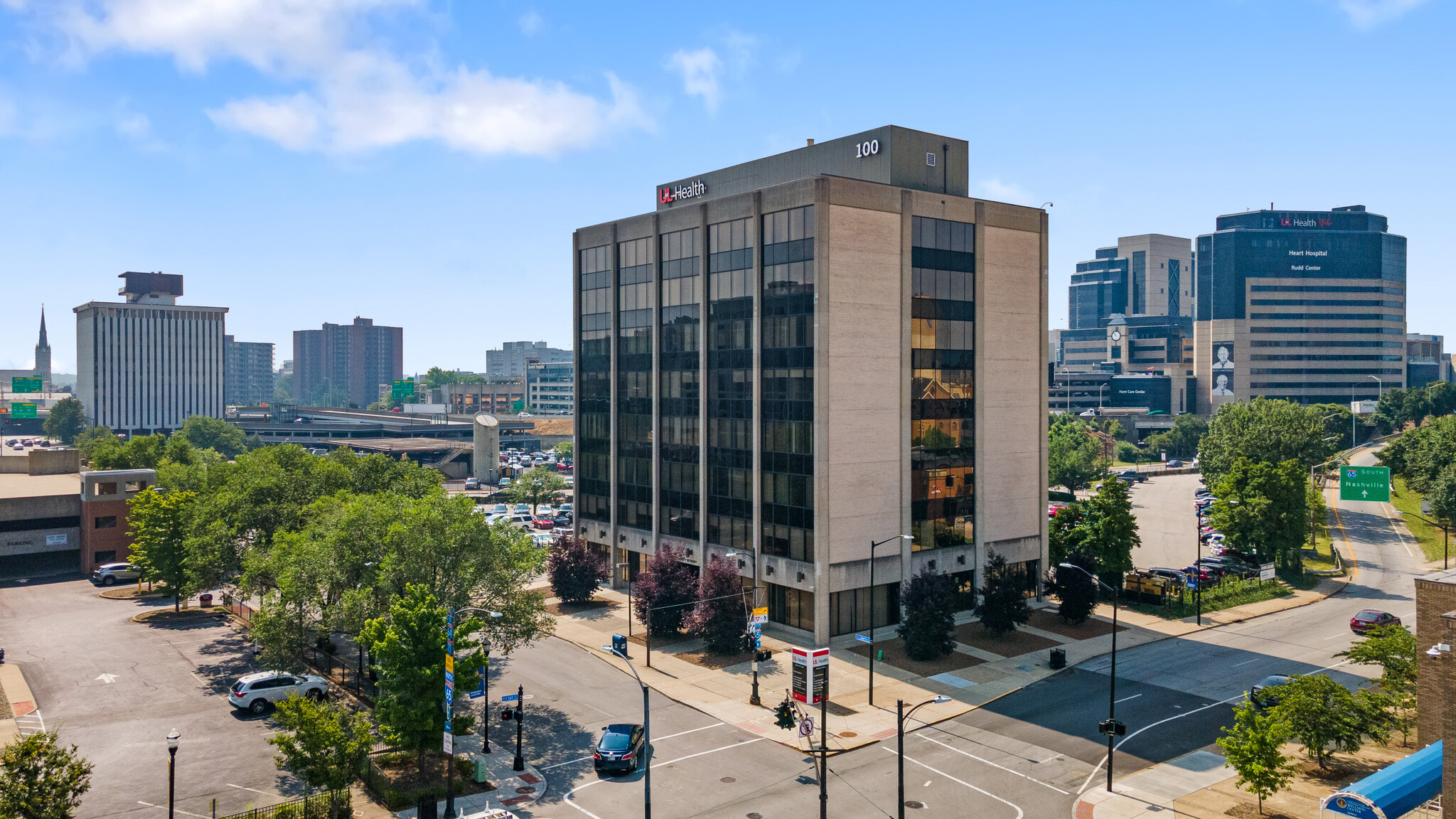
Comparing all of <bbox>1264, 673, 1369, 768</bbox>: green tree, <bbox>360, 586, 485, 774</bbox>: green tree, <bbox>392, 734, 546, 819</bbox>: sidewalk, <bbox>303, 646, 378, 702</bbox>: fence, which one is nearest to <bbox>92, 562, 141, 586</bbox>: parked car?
<bbox>303, 646, 378, 702</bbox>: fence

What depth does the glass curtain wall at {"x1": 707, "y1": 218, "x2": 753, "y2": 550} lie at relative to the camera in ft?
201

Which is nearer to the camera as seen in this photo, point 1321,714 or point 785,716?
point 1321,714

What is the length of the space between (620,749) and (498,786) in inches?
190

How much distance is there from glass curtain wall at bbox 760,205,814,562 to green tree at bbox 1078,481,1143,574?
22141 millimetres

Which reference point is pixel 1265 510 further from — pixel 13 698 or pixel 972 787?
pixel 13 698

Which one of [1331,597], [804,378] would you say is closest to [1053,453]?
[1331,597]

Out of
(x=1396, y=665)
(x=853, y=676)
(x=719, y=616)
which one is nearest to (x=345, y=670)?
(x=719, y=616)

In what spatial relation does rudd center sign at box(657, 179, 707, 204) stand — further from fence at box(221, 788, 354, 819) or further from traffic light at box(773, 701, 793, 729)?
fence at box(221, 788, 354, 819)

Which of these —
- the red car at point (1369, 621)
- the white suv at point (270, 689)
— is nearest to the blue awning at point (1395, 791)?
the red car at point (1369, 621)

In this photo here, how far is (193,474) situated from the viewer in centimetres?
7819

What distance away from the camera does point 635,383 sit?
71438 millimetres

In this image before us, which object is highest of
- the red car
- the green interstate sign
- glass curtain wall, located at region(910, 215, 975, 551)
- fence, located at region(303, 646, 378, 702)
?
glass curtain wall, located at region(910, 215, 975, 551)

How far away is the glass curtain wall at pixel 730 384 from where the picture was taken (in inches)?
2416

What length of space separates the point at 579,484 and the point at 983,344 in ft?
111
